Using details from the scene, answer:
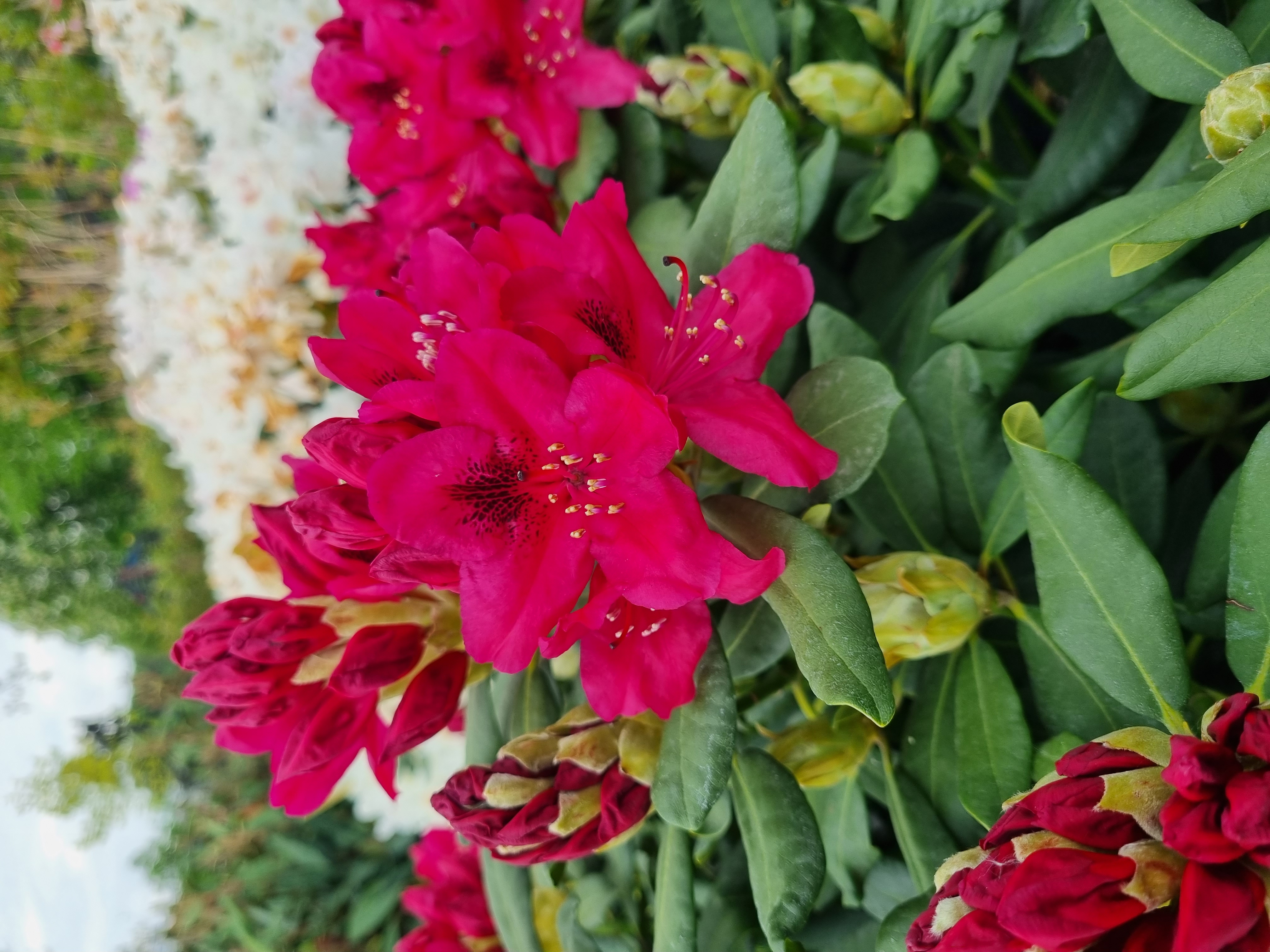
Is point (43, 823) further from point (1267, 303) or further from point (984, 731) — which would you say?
point (1267, 303)

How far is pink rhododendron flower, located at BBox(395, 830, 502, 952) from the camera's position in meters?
0.92

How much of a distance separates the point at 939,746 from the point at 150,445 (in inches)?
96.0

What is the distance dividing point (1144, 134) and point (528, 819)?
0.67 meters

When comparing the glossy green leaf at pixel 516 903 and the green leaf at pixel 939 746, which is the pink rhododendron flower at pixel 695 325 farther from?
the glossy green leaf at pixel 516 903

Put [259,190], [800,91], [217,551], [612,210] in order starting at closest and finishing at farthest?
[612,210]
[800,91]
[259,190]
[217,551]

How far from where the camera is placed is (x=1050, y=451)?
0.51 m

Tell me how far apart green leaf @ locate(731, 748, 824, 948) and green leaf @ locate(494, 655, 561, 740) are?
0.17 m

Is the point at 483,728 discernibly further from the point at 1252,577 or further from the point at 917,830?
the point at 1252,577

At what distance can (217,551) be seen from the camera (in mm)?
1374

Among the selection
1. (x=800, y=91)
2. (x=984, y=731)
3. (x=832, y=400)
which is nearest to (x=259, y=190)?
(x=800, y=91)

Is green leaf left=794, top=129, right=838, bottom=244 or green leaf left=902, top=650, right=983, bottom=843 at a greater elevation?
green leaf left=794, top=129, right=838, bottom=244

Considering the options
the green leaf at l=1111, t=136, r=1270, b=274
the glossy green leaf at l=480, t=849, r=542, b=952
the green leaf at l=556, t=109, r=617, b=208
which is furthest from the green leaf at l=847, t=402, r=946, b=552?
the glossy green leaf at l=480, t=849, r=542, b=952

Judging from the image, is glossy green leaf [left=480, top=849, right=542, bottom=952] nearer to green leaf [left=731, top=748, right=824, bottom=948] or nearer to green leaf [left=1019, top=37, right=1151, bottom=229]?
green leaf [left=731, top=748, right=824, bottom=948]

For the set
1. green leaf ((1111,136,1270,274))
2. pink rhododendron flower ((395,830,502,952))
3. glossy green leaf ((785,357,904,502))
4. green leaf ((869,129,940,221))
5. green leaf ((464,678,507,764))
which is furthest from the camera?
pink rhododendron flower ((395,830,502,952))
